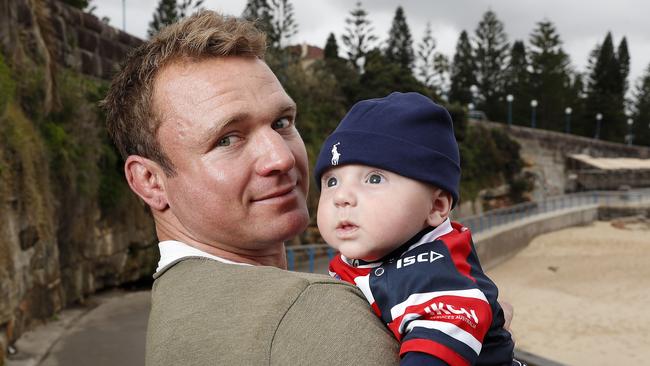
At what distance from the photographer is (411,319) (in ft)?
3.99

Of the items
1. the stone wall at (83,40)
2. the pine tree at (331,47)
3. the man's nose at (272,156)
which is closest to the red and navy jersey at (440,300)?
the man's nose at (272,156)

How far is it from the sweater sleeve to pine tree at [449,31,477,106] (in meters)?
49.4

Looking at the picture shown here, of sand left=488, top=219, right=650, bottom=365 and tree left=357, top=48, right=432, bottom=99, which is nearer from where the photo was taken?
sand left=488, top=219, right=650, bottom=365

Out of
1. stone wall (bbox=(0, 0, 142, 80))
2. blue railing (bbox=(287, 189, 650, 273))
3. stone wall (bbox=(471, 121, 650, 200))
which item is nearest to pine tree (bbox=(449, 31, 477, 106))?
stone wall (bbox=(471, 121, 650, 200))

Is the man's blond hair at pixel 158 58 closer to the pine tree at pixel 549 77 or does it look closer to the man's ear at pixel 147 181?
the man's ear at pixel 147 181

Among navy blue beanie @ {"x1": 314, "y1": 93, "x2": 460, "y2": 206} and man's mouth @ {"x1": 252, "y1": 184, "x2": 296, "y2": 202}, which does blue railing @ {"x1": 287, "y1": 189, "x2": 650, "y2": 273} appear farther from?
navy blue beanie @ {"x1": 314, "y1": 93, "x2": 460, "y2": 206}

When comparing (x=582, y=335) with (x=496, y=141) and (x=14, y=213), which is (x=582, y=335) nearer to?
(x=14, y=213)

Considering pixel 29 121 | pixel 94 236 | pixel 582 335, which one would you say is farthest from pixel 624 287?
pixel 29 121

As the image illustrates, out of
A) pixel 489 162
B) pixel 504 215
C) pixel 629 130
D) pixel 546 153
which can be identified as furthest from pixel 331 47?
pixel 629 130

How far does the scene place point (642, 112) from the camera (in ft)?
178

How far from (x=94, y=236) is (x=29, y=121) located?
8.58 ft

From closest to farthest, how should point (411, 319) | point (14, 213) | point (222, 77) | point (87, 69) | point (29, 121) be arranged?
point (411, 319), point (222, 77), point (14, 213), point (29, 121), point (87, 69)

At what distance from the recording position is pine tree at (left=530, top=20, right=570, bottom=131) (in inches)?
1825

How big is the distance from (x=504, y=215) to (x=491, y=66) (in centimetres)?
2950
